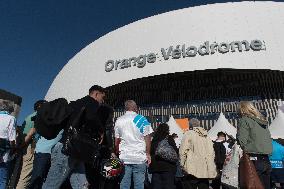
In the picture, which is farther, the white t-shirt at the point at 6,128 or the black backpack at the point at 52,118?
the white t-shirt at the point at 6,128

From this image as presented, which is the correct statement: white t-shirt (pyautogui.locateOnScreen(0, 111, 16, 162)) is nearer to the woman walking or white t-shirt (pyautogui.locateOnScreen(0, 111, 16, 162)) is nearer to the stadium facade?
the woman walking

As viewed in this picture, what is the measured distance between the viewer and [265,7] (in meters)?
27.2

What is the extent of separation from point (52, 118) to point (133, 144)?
1.31m

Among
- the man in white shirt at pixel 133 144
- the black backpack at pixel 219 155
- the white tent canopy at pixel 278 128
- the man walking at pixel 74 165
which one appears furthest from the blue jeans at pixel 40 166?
the white tent canopy at pixel 278 128

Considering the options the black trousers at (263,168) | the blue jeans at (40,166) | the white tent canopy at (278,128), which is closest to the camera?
the black trousers at (263,168)

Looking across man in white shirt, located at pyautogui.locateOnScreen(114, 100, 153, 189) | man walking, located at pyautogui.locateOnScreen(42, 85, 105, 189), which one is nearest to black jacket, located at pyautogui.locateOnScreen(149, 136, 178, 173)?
man in white shirt, located at pyautogui.locateOnScreen(114, 100, 153, 189)

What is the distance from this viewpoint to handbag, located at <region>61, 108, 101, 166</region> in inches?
120

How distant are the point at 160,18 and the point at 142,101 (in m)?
6.92

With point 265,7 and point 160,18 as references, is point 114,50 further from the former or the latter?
point 265,7

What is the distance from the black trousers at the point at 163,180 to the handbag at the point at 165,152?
24 centimetres

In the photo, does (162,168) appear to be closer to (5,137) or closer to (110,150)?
(110,150)

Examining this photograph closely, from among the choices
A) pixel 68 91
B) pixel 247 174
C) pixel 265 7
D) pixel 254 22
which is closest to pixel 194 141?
pixel 247 174

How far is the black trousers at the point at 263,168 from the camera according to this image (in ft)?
12.2

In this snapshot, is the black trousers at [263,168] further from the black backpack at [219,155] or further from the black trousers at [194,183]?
the black backpack at [219,155]
